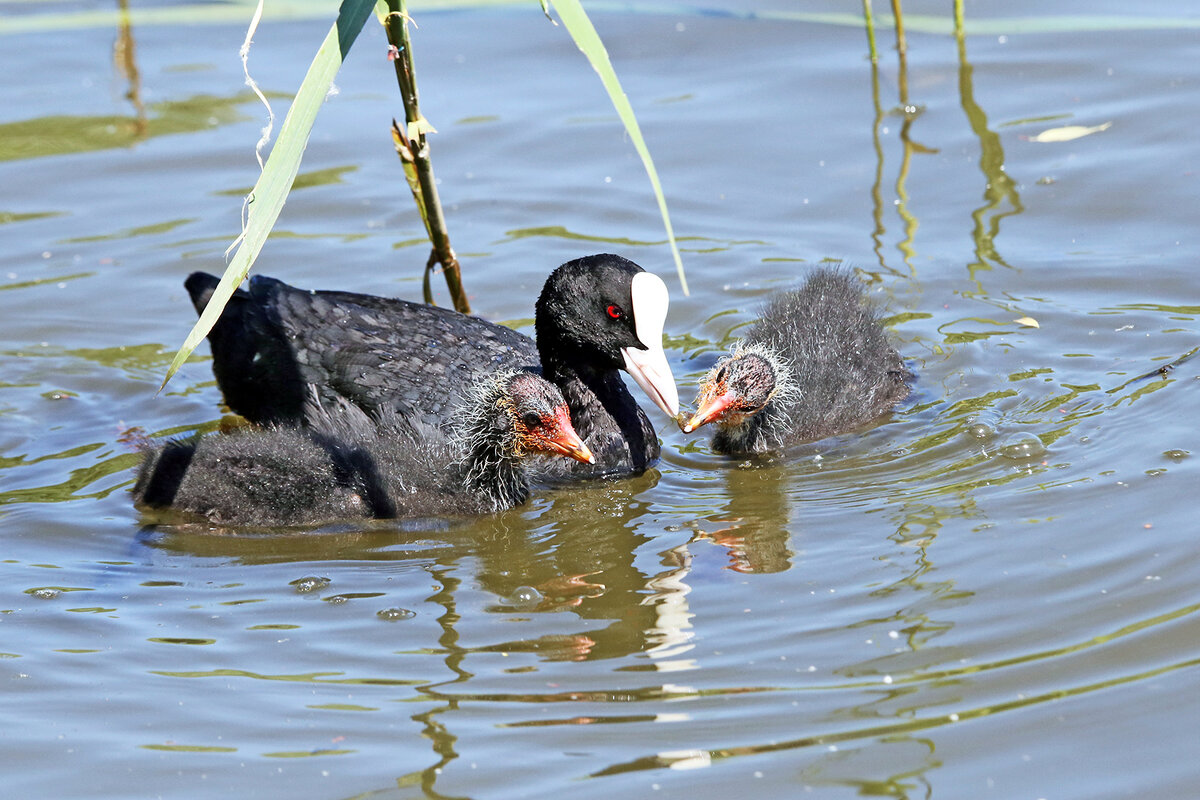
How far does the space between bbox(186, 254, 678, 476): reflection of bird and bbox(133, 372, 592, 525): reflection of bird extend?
350mm

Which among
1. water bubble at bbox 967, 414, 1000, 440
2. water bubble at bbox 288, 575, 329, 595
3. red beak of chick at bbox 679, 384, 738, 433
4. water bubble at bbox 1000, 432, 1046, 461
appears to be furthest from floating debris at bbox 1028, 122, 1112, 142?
water bubble at bbox 288, 575, 329, 595

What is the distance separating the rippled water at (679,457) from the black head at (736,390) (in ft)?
0.86

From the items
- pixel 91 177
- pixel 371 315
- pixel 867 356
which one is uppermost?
pixel 91 177

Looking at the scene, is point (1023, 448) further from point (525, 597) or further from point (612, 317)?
point (525, 597)

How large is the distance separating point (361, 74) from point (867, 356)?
528cm

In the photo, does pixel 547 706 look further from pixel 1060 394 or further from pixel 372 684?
pixel 1060 394

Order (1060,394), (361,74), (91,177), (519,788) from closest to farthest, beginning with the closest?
(519,788)
(1060,394)
(91,177)
(361,74)

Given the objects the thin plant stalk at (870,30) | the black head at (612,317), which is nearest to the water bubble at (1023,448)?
the black head at (612,317)

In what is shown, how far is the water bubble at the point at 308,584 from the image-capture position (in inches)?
189

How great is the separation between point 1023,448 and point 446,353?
223 cm

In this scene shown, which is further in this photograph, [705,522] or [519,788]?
[705,522]

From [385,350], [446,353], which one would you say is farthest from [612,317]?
[385,350]

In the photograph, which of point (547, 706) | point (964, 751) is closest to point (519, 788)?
point (547, 706)

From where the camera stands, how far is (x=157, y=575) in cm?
497
